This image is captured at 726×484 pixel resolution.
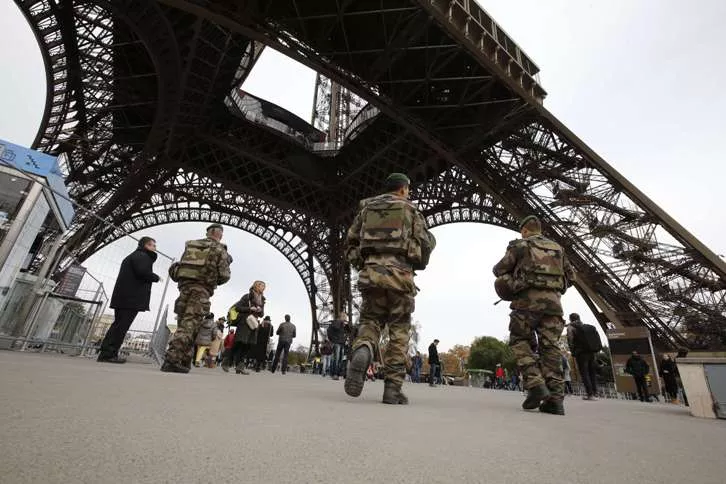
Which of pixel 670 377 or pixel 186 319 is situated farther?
pixel 670 377

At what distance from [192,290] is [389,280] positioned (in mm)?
3040

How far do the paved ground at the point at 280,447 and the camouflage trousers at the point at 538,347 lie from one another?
4.64 ft

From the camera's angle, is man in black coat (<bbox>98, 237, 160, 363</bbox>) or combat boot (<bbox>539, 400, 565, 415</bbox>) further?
man in black coat (<bbox>98, 237, 160, 363</bbox>)

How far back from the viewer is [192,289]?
4.92m

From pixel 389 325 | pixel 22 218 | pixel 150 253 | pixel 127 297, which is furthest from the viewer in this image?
pixel 22 218

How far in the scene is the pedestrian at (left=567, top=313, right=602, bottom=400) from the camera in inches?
272

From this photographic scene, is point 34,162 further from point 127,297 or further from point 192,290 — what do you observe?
point 192,290

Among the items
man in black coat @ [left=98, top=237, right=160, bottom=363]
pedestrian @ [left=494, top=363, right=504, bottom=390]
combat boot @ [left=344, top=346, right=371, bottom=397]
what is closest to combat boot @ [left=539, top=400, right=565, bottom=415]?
combat boot @ [left=344, top=346, right=371, bottom=397]

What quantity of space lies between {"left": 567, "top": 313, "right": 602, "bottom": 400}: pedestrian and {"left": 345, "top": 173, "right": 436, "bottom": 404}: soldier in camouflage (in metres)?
5.17

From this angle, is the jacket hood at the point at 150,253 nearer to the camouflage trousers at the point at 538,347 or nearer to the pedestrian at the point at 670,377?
the camouflage trousers at the point at 538,347

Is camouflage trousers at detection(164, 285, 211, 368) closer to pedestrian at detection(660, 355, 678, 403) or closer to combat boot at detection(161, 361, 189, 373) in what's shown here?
combat boot at detection(161, 361, 189, 373)

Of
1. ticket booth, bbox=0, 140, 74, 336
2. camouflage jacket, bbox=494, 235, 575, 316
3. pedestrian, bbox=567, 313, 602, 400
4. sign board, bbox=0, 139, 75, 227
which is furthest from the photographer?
sign board, bbox=0, 139, 75, 227

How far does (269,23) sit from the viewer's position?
456 inches

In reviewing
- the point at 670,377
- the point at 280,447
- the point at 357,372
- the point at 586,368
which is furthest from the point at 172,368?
the point at 670,377
